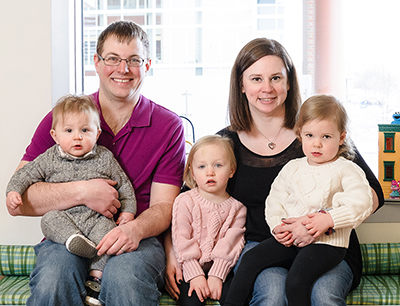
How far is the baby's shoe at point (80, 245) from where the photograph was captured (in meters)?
1.63

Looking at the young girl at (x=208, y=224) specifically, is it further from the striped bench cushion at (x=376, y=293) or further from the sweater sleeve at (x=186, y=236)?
the striped bench cushion at (x=376, y=293)

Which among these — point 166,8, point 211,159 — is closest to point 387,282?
point 211,159

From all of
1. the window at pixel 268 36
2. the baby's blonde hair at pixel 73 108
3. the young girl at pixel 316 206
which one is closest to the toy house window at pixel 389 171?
the window at pixel 268 36

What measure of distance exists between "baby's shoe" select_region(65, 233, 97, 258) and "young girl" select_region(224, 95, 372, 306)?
0.58 metres

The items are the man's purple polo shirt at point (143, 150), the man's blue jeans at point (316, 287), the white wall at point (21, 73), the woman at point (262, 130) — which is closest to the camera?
the man's blue jeans at point (316, 287)

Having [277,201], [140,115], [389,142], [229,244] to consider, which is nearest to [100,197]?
[140,115]

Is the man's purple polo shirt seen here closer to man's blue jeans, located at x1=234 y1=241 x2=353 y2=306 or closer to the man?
the man

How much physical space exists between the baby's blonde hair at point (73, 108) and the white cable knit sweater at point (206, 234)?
21.7 inches

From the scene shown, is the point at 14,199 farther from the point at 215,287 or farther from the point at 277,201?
the point at 277,201

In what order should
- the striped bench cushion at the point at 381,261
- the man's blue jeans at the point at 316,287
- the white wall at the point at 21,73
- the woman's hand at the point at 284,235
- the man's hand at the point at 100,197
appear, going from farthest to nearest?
the white wall at the point at 21,73 < the striped bench cushion at the point at 381,261 < the man's hand at the point at 100,197 < the woman's hand at the point at 284,235 < the man's blue jeans at the point at 316,287

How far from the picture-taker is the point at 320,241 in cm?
164

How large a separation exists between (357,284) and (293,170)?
0.58 metres

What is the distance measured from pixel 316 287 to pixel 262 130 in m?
0.78

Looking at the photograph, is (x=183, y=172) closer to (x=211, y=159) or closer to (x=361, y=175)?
(x=211, y=159)
